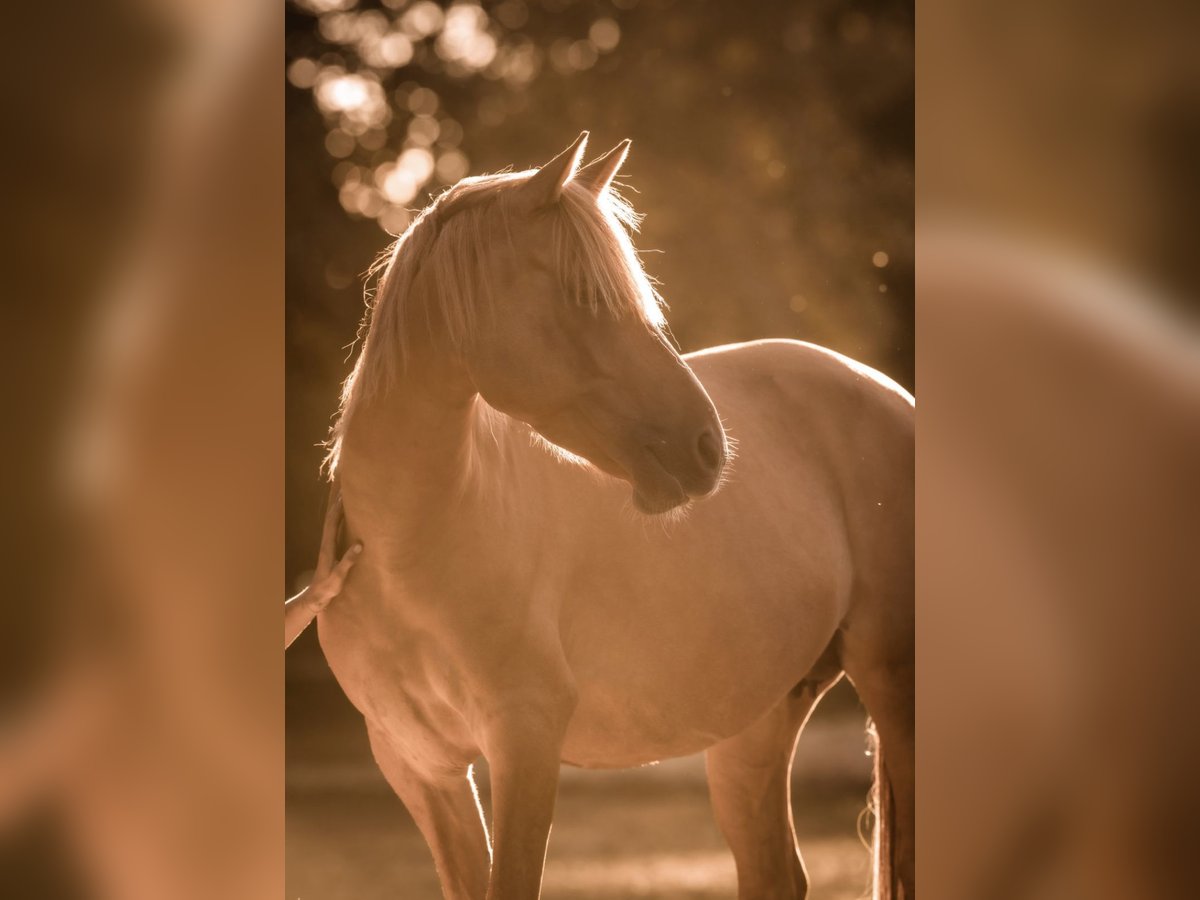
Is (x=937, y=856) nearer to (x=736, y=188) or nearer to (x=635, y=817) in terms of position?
(x=635, y=817)

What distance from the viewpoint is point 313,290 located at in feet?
7.11

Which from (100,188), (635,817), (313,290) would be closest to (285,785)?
(635,817)

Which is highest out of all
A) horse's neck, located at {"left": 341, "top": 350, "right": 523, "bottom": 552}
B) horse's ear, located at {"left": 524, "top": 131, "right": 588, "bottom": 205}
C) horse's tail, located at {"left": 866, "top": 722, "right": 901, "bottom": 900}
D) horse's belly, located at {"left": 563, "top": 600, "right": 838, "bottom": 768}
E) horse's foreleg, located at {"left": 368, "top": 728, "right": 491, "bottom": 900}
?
horse's ear, located at {"left": 524, "top": 131, "right": 588, "bottom": 205}

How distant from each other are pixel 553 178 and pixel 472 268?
0.18m

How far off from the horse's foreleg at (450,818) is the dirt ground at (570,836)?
4.1 inches

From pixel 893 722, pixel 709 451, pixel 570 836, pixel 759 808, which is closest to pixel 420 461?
pixel 709 451

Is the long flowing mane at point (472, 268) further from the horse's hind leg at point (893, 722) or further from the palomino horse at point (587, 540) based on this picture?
the horse's hind leg at point (893, 722)

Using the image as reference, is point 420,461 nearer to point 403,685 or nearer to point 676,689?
point 403,685

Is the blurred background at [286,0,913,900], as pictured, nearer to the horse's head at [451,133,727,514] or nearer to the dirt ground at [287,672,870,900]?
the dirt ground at [287,672,870,900]

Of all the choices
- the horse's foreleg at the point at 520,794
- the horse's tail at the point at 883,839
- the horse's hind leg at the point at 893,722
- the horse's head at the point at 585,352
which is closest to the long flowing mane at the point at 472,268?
the horse's head at the point at 585,352

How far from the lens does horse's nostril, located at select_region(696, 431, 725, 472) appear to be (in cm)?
177

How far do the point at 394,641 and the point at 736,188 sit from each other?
1.02m

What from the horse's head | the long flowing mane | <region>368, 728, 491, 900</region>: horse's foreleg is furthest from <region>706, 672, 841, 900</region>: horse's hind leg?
the long flowing mane

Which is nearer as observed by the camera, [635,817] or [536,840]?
[536,840]
